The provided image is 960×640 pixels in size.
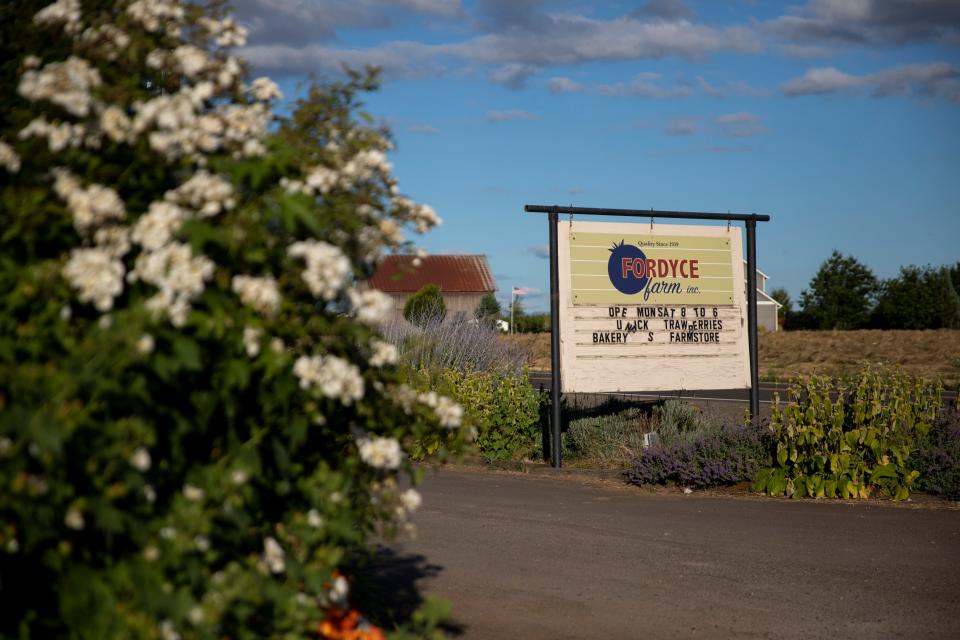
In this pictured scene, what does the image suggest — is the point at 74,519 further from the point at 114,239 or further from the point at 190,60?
the point at 190,60

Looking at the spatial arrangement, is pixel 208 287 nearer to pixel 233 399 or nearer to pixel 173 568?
pixel 233 399

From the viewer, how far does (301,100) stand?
393 cm

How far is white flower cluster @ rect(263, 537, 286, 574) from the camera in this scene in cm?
327

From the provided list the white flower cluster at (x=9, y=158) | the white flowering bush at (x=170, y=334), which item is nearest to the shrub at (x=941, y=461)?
the white flowering bush at (x=170, y=334)

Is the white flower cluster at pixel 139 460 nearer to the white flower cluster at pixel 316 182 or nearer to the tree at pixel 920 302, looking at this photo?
the white flower cluster at pixel 316 182

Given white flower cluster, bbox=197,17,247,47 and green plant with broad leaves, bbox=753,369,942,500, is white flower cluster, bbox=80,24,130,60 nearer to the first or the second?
white flower cluster, bbox=197,17,247,47

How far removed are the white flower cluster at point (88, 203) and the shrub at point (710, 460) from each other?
868 centimetres

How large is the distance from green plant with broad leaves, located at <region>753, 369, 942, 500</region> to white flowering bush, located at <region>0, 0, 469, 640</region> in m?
7.37

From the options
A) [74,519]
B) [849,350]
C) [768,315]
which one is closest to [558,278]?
[74,519]

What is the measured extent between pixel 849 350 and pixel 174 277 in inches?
1957

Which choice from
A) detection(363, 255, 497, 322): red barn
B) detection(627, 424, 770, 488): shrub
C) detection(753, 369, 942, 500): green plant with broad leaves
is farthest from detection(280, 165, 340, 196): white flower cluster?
detection(363, 255, 497, 322): red barn

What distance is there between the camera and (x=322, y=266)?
310 cm

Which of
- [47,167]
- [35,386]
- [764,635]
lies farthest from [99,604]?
[764,635]

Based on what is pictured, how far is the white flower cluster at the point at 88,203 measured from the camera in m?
2.91
